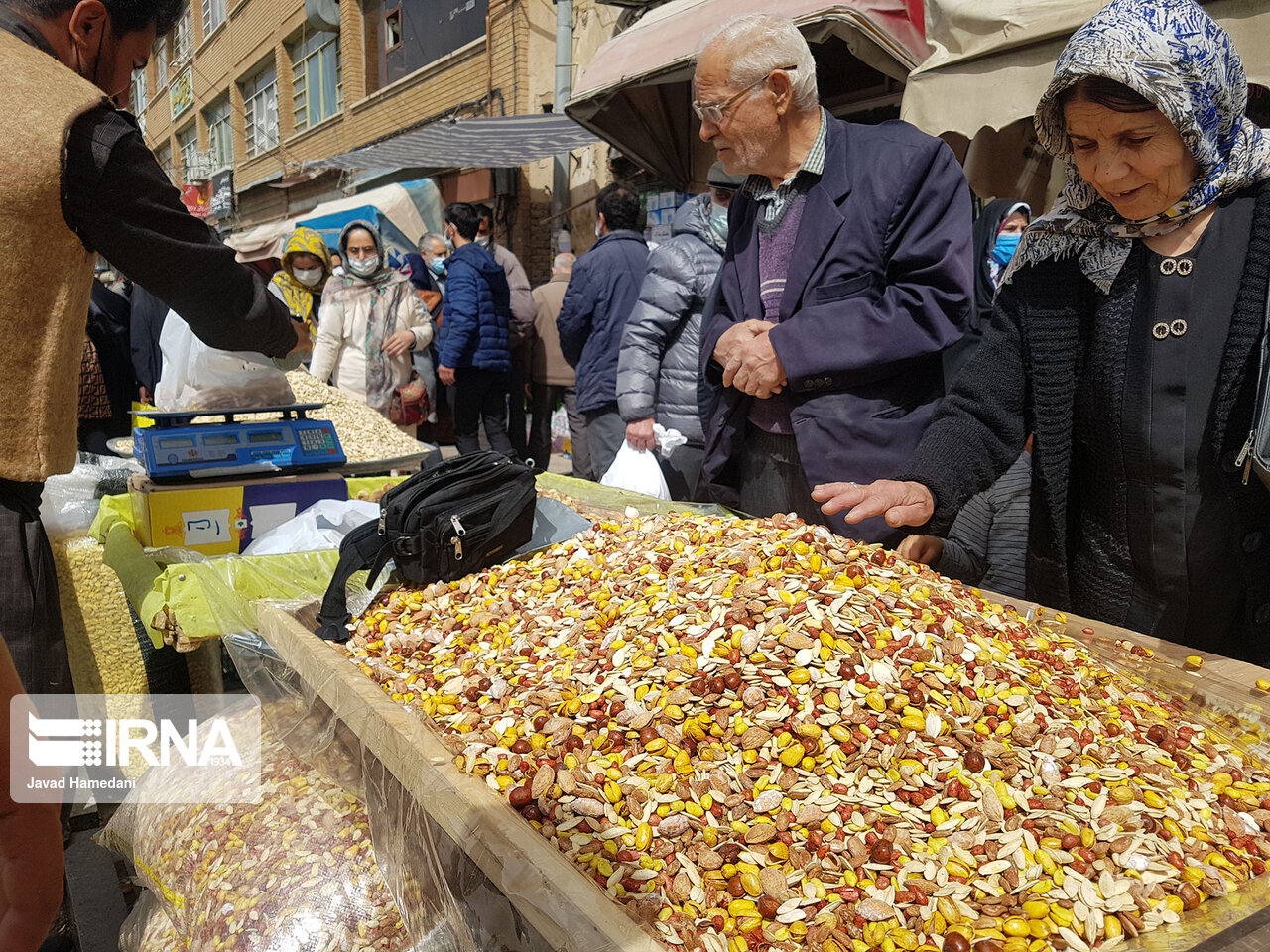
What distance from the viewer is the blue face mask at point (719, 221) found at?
3.40 meters

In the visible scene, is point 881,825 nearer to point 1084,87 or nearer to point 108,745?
point 1084,87

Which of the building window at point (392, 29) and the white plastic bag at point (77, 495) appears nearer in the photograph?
the white plastic bag at point (77, 495)

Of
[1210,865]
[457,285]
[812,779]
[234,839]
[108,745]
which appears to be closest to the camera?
[1210,865]

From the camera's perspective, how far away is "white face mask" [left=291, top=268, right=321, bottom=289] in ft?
16.2

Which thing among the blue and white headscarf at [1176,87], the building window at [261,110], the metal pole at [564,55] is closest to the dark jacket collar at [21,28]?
the blue and white headscarf at [1176,87]

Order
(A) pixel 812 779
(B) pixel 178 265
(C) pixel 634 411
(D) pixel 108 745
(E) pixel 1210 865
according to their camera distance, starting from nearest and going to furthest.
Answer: (E) pixel 1210 865
(A) pixel 812 779
(B) pixel 178 265
(D) pixel 108 745
(C) pixel 634 411

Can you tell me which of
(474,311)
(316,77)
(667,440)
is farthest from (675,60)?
(316,77)

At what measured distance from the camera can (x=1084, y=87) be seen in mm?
1545

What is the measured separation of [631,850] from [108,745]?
8.37ft

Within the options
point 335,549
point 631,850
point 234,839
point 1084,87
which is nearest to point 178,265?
point 335,549

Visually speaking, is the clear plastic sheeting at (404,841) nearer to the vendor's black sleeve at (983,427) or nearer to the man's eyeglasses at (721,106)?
the vendor's black sleeve at (983,427)

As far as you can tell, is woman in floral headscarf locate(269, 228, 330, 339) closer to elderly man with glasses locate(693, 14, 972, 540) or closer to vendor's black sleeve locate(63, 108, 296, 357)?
vendor's black sleeve locate(63, 108, 296, 357)

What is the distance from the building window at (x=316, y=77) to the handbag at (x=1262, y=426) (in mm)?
17602

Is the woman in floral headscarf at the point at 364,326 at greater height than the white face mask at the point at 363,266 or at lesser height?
lesser
